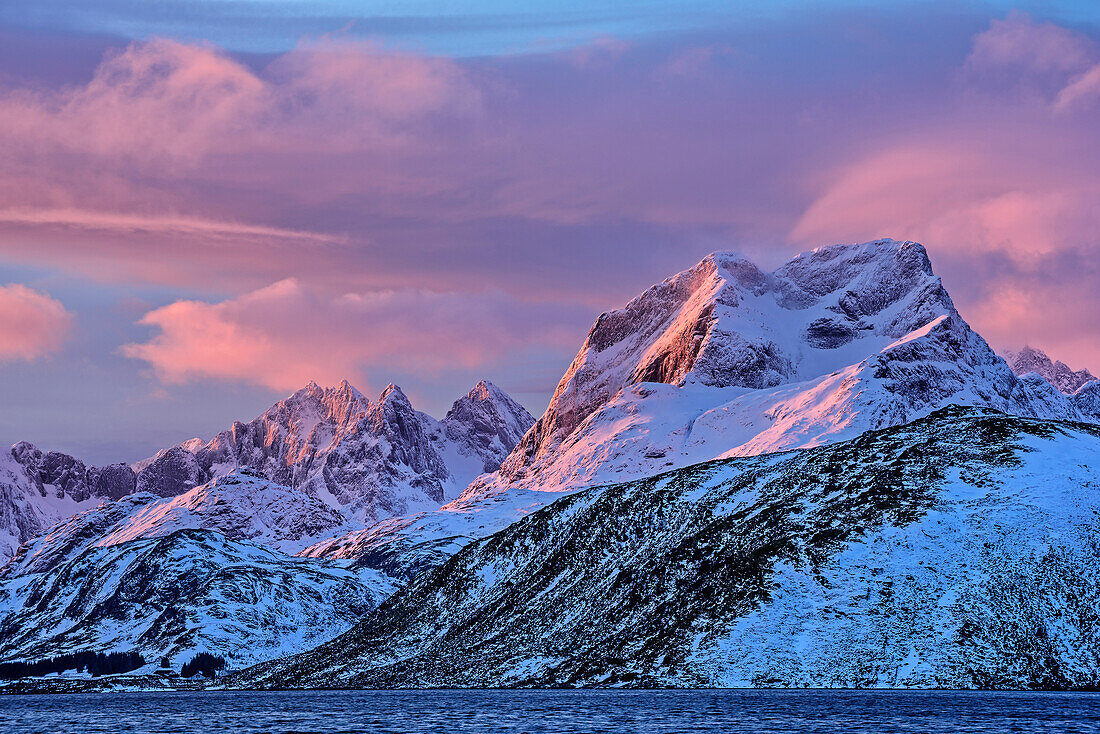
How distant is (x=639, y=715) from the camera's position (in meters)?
129

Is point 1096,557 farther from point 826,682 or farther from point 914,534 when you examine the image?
point 826,682

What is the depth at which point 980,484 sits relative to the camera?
7820 inches

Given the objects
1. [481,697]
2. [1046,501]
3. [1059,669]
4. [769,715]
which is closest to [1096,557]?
[1046,501]

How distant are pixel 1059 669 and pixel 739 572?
5729cm

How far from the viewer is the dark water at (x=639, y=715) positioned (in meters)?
110

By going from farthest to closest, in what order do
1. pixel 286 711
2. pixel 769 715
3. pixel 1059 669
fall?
1. pixel 286 711
2. pixel 1059 669
3. pixel 769 715

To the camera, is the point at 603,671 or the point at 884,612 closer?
the point at 884,612

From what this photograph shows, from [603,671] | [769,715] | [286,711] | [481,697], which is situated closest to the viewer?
[769,715]

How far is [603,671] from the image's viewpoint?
194 meters

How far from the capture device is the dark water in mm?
110500

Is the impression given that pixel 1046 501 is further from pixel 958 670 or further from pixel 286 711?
pixel 286 711

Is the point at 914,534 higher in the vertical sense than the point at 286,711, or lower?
higher

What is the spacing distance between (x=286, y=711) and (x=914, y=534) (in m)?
99.0

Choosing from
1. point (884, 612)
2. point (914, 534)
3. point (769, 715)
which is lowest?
point (769, 715)
